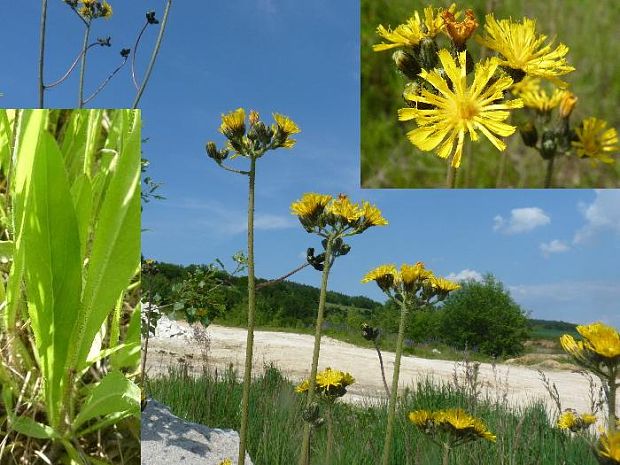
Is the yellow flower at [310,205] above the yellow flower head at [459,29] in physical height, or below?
below

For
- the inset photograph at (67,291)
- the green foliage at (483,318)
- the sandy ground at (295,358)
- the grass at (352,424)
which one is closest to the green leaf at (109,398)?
the inset photograph at (67,291)

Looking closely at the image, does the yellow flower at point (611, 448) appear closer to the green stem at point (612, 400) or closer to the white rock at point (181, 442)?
the green stem at point (612, 400)

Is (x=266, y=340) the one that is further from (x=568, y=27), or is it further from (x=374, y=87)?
(x=568, y=27)

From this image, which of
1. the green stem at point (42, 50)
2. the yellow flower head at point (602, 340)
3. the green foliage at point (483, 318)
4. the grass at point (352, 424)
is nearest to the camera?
the yellow flower head at point (602, 340)

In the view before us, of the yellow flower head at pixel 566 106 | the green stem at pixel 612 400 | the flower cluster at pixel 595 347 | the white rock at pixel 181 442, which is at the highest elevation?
the yellow flower head at pixel 566 106

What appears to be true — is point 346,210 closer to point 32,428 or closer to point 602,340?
point 602,340

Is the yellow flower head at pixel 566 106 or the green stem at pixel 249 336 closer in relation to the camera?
the green stem at pixel 249 336

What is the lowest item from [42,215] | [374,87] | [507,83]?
[42,215]

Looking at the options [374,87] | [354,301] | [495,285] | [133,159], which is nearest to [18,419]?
[133,159]
